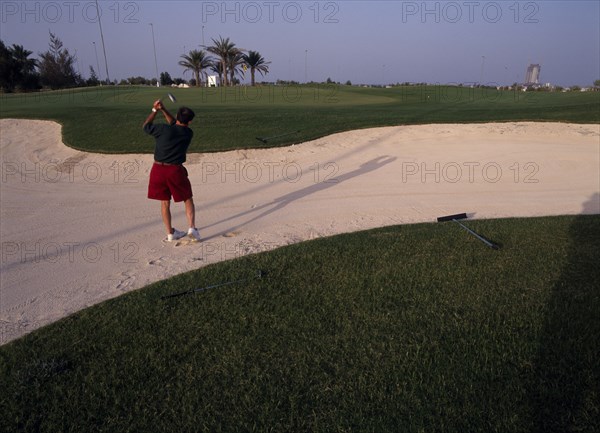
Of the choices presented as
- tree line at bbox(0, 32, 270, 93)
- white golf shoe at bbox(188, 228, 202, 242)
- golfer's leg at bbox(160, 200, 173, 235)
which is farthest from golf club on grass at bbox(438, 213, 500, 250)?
tree line at bbox(0, 32, 270, 93)

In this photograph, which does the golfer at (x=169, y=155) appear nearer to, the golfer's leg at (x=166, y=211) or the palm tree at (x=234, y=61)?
the golfer's leg at (x=166, y=211)

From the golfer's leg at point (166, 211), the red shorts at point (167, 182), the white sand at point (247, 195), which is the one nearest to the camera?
the white sand at point (247, 195)

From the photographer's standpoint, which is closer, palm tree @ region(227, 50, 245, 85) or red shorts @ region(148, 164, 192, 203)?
red shorts @ region(148, 164, 192, 203)

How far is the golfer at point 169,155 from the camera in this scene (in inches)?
254

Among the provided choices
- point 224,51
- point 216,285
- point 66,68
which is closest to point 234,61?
point 224,51

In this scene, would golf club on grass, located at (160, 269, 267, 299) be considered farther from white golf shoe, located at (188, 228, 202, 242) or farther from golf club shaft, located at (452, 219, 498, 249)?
golf club shaft, located at (452, 219, 498, 249)

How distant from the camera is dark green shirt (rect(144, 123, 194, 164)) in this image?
21.2 feet

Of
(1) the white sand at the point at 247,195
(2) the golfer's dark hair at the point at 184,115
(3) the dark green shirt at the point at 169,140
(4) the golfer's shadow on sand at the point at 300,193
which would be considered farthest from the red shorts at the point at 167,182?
(4) the golfer's shadow on sand at the point at 300,193

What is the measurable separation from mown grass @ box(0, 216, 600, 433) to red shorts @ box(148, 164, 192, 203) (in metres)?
1.64

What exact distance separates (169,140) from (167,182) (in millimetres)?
671

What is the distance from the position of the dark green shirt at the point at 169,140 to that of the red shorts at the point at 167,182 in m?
0.14

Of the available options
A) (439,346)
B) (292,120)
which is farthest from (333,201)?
(292,120)

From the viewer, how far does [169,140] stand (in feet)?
21.2

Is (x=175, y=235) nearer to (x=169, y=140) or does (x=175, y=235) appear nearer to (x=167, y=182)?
(x=167, y=182)
